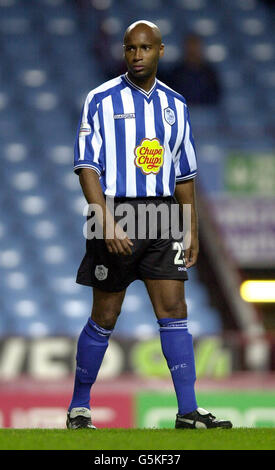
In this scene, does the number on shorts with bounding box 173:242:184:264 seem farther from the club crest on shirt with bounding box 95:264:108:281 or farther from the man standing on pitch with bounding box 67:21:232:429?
the club crest on shirt with bounding box 95:264:108:281

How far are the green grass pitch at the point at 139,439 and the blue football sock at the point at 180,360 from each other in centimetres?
13

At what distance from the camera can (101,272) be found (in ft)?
13.5

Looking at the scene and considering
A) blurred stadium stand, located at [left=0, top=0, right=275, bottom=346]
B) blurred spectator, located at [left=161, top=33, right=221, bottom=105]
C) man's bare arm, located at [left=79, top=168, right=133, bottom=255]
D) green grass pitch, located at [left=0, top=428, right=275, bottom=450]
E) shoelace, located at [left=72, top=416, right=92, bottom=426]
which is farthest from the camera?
blurred spectator, located at [left=161, top=33, right=221, bottom=105]

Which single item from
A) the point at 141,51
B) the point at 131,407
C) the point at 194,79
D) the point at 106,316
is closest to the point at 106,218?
the point at 106,316

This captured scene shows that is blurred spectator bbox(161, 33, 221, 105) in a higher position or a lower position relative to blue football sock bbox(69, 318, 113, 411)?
higher

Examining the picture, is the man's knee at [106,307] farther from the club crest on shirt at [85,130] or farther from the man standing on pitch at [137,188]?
the club crest on shirt at [85,130]

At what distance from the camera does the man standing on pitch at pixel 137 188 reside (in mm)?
4062

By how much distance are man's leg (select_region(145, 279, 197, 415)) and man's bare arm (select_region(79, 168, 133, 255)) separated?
0.21 m

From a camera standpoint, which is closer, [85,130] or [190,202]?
[85,130]

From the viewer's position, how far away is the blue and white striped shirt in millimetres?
4070

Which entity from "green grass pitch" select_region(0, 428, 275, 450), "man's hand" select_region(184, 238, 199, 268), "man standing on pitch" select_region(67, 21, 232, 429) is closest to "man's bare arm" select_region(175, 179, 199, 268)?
"man's hand" select_region(184, 238, 199, 268)

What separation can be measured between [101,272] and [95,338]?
0.88ft

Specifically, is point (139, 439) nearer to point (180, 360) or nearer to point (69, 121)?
point (180, 360)
